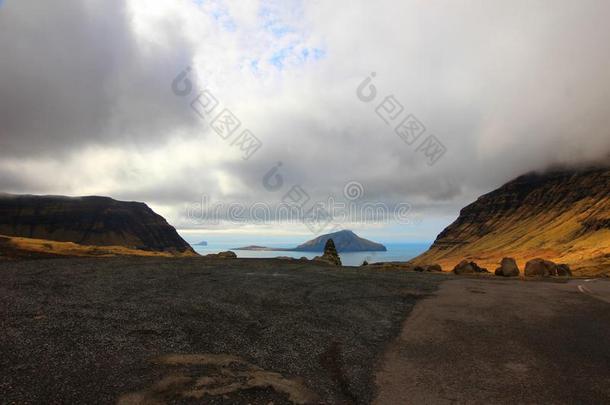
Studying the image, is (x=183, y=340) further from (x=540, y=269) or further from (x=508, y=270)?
(x=540, y=269)

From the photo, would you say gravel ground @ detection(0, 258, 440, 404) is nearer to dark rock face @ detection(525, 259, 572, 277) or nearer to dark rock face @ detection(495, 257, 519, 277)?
dark rock face @ detection(495, 257, 519, 277)

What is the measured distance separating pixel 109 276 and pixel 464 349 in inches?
809

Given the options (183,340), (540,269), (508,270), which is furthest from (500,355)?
(540,269)

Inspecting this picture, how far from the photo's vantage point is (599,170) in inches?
7859

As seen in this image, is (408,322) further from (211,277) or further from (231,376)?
(211,277)

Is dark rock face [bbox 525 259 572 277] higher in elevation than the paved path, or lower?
higher

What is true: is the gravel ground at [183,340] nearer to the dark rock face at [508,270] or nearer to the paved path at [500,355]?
the paved path at [500,355]

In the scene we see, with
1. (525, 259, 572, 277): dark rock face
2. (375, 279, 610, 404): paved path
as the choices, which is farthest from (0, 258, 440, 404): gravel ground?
(525, 259, 572, 277): dark rock face

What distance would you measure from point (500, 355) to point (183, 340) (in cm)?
1081

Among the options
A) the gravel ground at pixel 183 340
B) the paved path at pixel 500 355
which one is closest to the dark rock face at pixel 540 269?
the paved path at pixel 500 355

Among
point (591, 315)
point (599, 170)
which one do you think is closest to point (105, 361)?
point (591, 315)

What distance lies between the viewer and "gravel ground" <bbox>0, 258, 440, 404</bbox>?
9.10 meters

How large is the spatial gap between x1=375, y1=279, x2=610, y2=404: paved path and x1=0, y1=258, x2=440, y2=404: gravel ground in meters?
1.03

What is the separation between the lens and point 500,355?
41.9 feet
